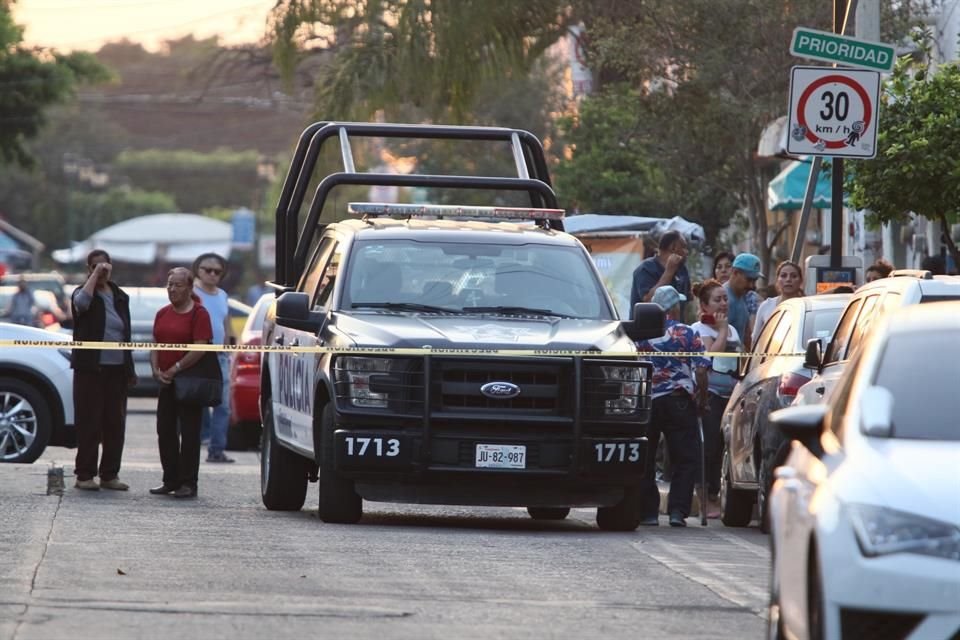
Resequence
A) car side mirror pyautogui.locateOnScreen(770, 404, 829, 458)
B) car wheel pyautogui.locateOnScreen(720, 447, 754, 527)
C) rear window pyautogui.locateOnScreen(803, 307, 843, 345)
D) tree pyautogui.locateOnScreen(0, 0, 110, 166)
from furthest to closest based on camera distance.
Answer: tree pyautogui.locateOnScreen(0, 0, 110, 166) → car wheel pyautogui.locateOnScreen(720, 447, 754, 527) → rear window pyautogui.locateOnScreen(803, 307, 843, 345) → car side mirror pyautogui.locateOnScreen(770, 404, 829, 458)

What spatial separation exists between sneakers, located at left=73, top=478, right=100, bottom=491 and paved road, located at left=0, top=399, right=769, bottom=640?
Answer: 95 cm

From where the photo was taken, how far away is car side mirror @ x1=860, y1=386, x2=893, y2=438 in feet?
25.3

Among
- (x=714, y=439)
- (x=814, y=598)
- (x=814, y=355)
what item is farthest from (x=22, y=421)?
(x=814, y=598)

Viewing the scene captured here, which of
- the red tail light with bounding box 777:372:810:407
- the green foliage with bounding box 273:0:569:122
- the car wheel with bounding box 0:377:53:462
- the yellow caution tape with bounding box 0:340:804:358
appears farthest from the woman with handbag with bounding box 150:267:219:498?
the green foliage with bounding box 273:0:569:122

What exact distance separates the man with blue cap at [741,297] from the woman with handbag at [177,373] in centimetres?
422

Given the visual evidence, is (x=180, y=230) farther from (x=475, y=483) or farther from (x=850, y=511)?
(x=850, y=511)

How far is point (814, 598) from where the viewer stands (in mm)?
7445

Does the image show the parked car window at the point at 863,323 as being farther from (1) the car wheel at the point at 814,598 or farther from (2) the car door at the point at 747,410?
(1) the car wheel at the point at 814,598

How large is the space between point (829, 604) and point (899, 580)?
27cm

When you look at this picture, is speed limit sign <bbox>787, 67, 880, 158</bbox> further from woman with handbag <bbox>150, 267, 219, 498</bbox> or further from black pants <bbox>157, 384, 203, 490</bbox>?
black pants <bbox>157, 384, 203, 490</bbox>

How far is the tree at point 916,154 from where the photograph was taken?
704 inches

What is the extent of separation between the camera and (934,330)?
8.44 metres

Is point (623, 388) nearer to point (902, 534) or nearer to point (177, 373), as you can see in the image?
point (177, 373)

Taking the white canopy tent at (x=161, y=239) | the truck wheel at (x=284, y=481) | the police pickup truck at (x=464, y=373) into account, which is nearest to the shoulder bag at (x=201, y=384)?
the truck wheel at (x=284, y=481)
